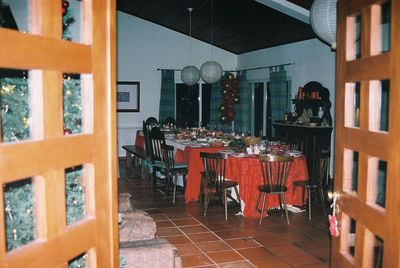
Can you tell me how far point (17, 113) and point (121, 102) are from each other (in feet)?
28.7

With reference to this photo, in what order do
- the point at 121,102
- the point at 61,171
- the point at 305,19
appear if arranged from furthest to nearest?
the point at 121,102, the point at 305,19, the point at 61,171

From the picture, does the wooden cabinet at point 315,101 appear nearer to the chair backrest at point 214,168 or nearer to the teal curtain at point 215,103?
the chair backrest at point 214,168

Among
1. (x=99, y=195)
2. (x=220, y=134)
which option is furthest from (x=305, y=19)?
(x=99, y=195)

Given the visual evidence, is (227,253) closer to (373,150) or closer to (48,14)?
(373,150)

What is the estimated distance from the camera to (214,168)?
536 centimetres

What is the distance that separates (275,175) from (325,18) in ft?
7.86

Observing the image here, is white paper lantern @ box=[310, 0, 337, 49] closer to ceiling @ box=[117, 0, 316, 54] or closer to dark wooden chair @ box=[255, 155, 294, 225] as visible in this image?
dark wooden chair @ box=[255, 155, 294, 225]

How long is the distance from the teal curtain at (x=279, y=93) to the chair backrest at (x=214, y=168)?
4.06 metres

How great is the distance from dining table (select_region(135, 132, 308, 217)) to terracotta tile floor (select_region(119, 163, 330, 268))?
163 mm

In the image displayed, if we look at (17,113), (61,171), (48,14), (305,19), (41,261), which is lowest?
(41,261)

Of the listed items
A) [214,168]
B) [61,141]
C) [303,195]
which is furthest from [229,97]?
[61,141]

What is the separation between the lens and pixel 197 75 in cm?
834

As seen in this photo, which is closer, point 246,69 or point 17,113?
point 17,113

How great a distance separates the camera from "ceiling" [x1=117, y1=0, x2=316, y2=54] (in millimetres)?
7961
